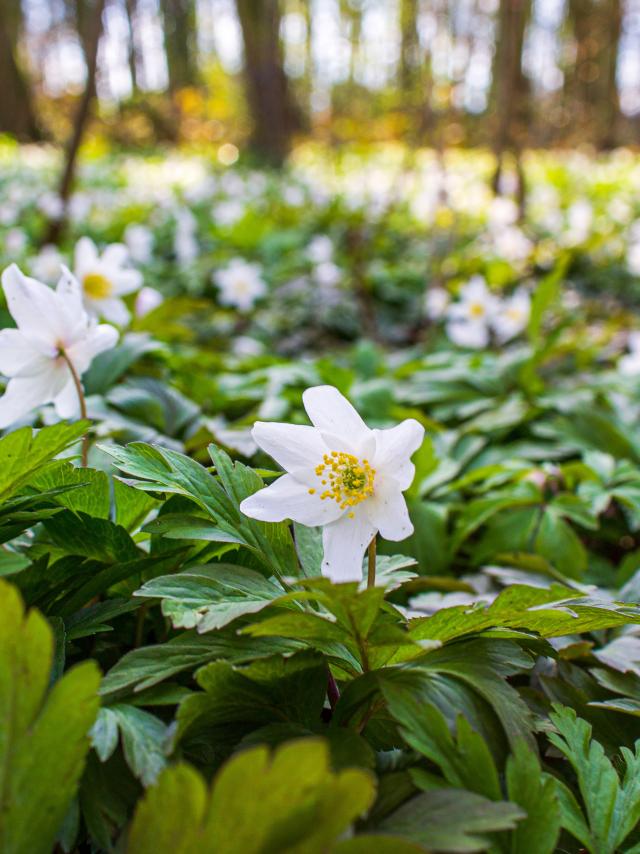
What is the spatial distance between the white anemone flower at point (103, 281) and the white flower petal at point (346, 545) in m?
1.36

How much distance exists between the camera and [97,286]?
7.50 feet

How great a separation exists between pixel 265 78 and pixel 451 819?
1647 centimetres

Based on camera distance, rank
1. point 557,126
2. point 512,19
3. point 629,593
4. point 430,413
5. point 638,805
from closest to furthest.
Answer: point 638,805, point 629,593, point 430,413, point 512,19, point 557,126

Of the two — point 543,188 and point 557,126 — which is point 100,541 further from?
point 557,126

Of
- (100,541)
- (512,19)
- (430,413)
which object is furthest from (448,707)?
(512,19)

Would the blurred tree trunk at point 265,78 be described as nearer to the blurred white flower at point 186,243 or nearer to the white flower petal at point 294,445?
the blurred white flower at point 186,243

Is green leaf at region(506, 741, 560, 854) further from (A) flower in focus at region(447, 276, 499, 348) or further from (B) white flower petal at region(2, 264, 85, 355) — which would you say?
(A) flower in focus at region(447, 276, 499, 348)

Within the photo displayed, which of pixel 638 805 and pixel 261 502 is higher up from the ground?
pixel 261 502

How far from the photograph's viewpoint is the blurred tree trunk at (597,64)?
17.9 meters

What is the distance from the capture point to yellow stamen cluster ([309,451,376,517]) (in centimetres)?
115

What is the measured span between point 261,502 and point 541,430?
1.67 m

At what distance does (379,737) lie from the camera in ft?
3.47

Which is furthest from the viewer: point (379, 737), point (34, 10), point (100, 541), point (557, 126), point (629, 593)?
point (34, 10)

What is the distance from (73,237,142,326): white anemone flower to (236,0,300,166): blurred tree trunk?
13247 mm
